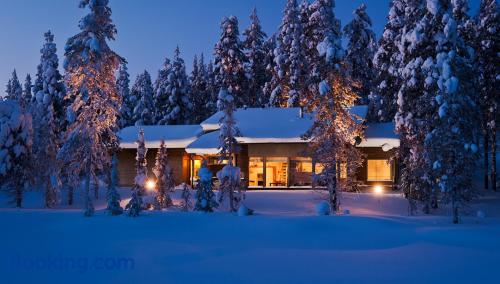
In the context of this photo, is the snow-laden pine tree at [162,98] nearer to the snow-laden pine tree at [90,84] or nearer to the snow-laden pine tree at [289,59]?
Result: the snow-laden pine tree at [289,59]

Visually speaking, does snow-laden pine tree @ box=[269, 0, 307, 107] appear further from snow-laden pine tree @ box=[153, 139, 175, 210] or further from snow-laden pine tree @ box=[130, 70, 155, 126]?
snow-laden pine tree @ box=[153, 139, 175, 210]

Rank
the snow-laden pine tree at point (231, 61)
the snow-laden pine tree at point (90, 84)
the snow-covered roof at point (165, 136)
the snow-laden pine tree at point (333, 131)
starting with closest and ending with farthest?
the snow-laden pine tree at point (90, 84) → the snow-laden pine tree at point (333, 131) → the snow-covered roof at point (165, 136) → the snow-laden pine tree at point (231, 61)

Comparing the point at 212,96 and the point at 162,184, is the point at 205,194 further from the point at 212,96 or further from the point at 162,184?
the point at 212,96

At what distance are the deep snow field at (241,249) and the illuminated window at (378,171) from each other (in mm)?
13095

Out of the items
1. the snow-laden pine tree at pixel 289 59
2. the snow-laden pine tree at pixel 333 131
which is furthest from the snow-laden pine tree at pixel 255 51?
the snow-laden pine tree at pixel 333 131

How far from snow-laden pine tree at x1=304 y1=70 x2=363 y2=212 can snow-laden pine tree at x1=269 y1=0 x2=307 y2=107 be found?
2053cm

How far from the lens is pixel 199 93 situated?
61344 millimetres

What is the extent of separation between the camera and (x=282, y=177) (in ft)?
103

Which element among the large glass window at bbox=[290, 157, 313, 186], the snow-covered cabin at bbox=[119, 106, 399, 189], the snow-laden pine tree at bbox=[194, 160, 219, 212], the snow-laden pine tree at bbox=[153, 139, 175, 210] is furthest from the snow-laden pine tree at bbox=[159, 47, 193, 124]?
the snow-laden pine tree at bbox=[194, 160, 219, 212]

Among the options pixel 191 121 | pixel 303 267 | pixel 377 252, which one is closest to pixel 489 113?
pixel 377 252

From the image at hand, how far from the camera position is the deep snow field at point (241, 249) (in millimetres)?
9594

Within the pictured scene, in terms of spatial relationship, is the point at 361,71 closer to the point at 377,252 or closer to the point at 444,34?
the point at 444,34

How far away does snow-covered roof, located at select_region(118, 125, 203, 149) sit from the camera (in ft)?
111

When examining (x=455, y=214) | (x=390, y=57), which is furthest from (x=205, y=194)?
(x=390, y=57)
